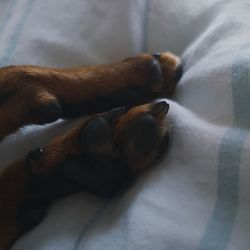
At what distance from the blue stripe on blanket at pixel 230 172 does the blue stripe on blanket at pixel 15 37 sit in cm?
40

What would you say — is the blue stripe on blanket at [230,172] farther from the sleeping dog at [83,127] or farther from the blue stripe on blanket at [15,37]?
the blue stripe on blanket at [15,37]

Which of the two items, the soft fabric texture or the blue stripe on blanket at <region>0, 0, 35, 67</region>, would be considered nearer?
the soft fabric texture

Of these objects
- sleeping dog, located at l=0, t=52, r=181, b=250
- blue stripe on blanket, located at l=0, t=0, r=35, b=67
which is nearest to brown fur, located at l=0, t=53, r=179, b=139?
sleeping dog, located at l=0, t=52, r=181, b=250

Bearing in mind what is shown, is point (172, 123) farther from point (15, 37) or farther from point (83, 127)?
point (15, 37)

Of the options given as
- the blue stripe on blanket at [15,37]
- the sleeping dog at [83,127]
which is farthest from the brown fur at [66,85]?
the blue stripe on blanket at [15,37]

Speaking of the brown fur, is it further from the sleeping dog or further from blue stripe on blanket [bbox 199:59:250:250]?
blue stripe on blanket [bbox 199:59:250:250]

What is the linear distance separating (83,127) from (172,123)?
123mm

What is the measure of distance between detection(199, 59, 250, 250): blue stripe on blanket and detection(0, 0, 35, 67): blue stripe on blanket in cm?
40

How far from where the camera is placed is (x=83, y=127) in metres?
0.70

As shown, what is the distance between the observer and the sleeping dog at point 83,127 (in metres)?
0.69

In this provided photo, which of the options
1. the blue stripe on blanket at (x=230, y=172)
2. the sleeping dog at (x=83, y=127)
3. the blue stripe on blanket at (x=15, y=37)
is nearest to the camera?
the blue stripe on blanket at (x=230, y=172)

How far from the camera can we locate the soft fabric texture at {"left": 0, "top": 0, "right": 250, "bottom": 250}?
0.61 meters

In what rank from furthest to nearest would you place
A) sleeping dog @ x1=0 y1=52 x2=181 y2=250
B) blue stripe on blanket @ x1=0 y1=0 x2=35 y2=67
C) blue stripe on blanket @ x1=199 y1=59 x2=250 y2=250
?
blue stripe on blanket @ x1=0 y1=0 x2=35 y2=67, sleeping dog @ x1=0 y1=52 x2=181 y2=250, blue stripe on blanket @ x1=199 y1=59 x2=250 y2=250

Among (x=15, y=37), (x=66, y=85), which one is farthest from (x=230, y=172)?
(x=15, y=37)
